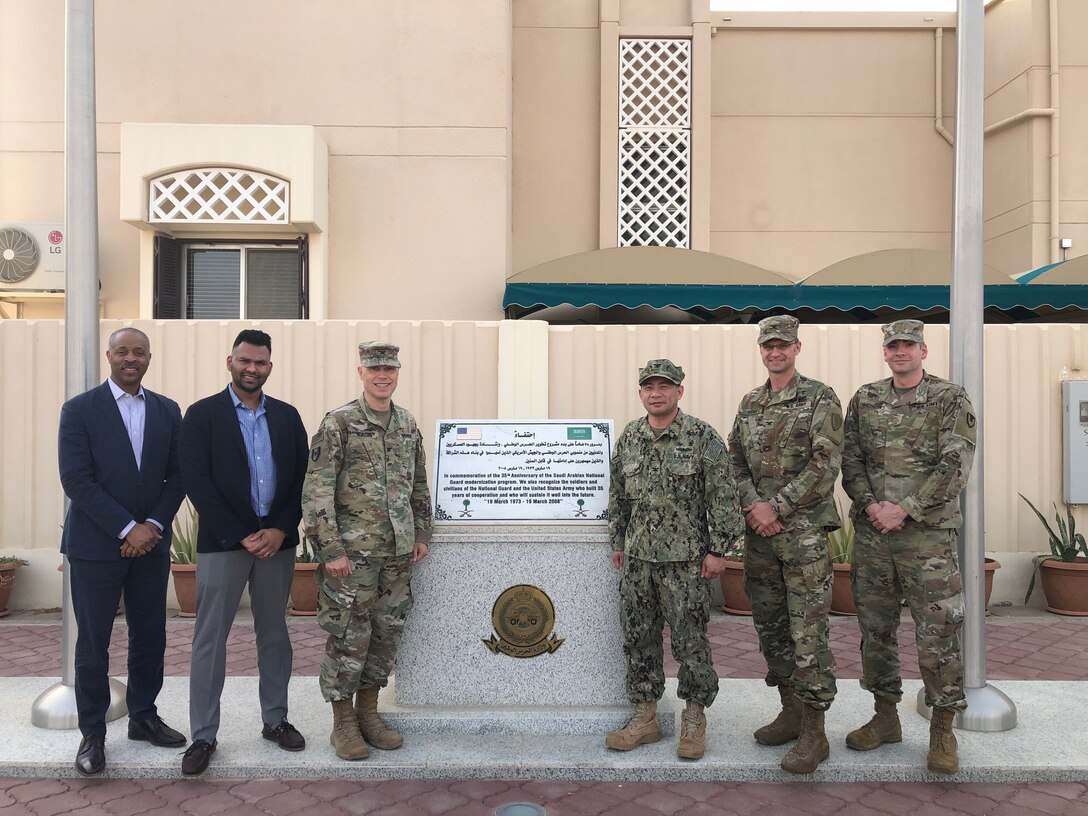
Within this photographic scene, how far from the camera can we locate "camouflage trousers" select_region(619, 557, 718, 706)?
12.8 feet

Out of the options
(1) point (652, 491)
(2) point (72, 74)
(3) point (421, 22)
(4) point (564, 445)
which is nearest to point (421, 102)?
(3) point (421, 22)

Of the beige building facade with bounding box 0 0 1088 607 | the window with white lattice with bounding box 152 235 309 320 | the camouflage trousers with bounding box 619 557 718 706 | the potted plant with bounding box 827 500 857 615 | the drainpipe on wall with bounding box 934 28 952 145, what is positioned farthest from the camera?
the drainpipe on wall with bounding box 934 28 952 145

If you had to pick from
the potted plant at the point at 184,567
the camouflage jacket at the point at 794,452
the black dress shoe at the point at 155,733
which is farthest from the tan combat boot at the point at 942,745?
the potted plant at the point at 184,567

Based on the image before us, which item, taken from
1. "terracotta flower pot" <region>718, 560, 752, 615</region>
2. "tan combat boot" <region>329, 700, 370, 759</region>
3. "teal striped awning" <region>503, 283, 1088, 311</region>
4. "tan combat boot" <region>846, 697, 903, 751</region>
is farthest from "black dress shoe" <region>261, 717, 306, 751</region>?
"teal striped awning" <region>503, 283, 1088, 311</region>

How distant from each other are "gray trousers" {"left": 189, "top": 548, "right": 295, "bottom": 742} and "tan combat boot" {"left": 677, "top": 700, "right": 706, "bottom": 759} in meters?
1.96

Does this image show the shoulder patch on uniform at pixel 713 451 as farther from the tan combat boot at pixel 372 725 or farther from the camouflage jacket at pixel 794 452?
the tan combat boot at pixel 372 725

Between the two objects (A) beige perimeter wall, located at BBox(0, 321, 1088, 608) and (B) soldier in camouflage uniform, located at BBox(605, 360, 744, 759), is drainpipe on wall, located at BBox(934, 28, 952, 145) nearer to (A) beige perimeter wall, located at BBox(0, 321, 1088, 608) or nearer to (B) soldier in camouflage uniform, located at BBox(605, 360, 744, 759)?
(A) beige perimeter wall, located at BBox(0, 321, 1088, 608)

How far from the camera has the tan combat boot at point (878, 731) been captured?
4.06 metres

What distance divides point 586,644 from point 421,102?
254 inches

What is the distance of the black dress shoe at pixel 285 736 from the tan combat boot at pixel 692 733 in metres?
1.81

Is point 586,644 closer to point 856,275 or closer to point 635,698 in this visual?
point 635,698

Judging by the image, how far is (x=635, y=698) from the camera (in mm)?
4105

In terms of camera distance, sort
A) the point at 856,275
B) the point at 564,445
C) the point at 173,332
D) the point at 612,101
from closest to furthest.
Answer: the point at 564,445 < the point at 173,332 < the point at 856,275 < the point at 612,101

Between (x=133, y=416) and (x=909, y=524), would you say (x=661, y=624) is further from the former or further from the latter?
(x=133, y=416)
